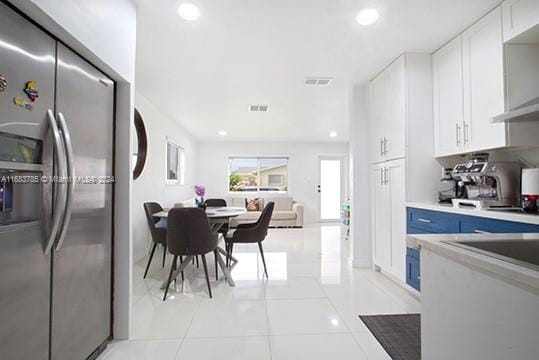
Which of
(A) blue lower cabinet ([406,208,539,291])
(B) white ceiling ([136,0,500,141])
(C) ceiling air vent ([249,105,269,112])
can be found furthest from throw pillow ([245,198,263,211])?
(A) blue lower cabinet ([406,208,539,291])

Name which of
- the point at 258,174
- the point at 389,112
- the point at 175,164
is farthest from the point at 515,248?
the point at 258,174

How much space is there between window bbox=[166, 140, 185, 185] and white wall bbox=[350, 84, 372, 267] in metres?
3.57

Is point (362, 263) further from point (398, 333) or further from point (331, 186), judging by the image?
point (331, 186)

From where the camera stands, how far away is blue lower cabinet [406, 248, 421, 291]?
8.20ft

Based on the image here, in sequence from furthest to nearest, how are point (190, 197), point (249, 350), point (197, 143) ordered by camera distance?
point (197, 143), point (190, 197), point (249, 350)

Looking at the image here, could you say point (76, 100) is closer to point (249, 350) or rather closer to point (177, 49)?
point (177, 49)

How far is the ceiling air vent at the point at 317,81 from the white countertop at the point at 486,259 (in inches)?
108

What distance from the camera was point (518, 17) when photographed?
1906 millimetres

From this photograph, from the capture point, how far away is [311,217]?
7.92 m

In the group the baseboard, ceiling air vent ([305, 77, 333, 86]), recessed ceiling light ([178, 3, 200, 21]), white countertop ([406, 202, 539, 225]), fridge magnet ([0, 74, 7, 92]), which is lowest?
the baseboard

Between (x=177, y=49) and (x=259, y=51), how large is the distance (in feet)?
2.64

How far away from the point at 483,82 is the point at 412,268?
1717 millimetres

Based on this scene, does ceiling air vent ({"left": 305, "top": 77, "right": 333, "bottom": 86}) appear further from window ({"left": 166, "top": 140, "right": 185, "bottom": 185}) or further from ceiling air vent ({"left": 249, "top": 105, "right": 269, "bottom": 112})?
window ({"left": 166, "top": 140, "right": 185, "bottom": 185})

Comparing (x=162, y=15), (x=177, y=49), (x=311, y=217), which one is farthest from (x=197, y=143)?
(x=162, y=15)
